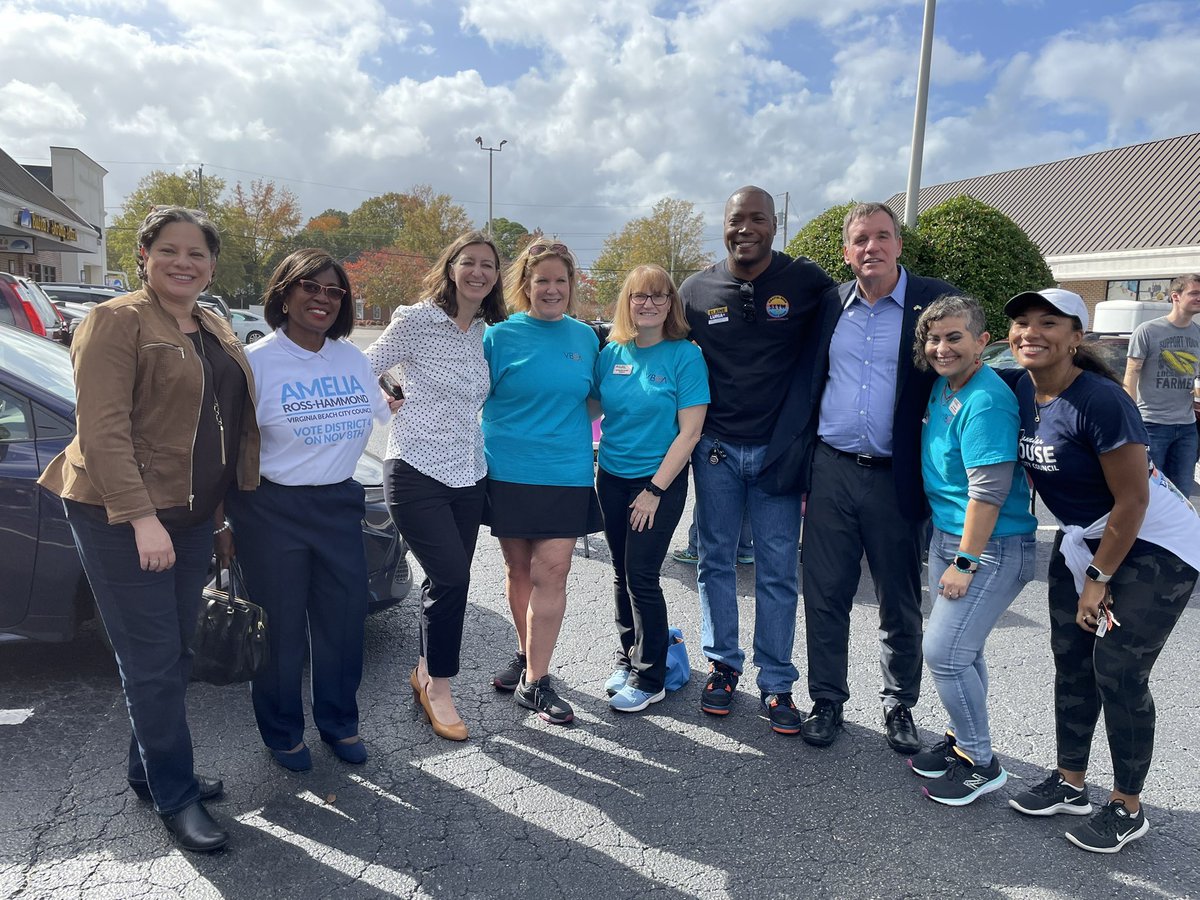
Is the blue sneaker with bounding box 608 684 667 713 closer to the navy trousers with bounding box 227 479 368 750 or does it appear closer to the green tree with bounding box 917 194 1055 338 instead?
the navy trousers with bounding box 227 479 368 750

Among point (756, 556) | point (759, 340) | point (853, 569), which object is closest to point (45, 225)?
point (759, 340)

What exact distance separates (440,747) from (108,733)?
1.33 metres

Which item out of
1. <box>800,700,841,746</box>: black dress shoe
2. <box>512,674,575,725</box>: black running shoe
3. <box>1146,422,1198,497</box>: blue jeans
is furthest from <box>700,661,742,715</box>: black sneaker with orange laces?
<box>1146,422,1198,497</box>: blue jeans

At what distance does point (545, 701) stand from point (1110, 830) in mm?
2117

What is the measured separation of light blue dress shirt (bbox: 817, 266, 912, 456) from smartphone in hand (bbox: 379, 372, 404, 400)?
1.77 metres

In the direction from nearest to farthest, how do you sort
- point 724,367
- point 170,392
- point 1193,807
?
point 170,392
point 1193,807
point 724,367

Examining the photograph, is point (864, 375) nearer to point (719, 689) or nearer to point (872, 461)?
point (872, 461)

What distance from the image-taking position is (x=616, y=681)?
3.82 metres

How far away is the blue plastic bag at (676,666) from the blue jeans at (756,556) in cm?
22

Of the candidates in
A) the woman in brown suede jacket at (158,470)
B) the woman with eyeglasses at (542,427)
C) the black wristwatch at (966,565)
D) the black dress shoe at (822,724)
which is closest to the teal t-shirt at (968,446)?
the black wristwatch at (966,565)

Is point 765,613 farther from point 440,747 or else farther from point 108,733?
point 108,733

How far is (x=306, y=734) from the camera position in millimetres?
3406

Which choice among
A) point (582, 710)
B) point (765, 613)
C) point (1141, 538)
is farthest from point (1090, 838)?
point (582, 710)

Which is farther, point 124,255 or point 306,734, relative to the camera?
point 124,255
